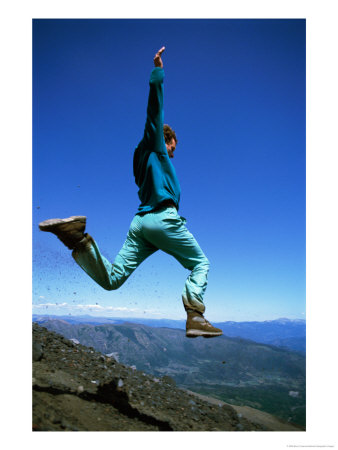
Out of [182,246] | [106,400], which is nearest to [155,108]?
[182,246]

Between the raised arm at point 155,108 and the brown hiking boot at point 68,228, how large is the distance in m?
0.99

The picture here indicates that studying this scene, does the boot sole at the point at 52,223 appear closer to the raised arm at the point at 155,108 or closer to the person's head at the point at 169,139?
the raised arm at the point at 155,108

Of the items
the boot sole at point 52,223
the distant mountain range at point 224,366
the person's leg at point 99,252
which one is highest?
the boot sole at point 52,223

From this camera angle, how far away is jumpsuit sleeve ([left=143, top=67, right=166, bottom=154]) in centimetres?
261

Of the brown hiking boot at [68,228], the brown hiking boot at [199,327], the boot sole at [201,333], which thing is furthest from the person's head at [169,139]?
the boot sole at [201,333]

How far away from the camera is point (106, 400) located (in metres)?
2.99

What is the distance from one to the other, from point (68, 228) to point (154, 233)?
753 millimetres

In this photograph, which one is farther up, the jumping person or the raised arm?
the raised arm

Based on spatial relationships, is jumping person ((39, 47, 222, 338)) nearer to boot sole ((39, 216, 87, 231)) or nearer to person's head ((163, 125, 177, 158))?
boot sole ((39, 216, 87, 231))

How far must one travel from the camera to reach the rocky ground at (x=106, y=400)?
2576 mm

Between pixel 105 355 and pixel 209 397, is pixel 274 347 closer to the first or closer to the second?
pixel 209 397

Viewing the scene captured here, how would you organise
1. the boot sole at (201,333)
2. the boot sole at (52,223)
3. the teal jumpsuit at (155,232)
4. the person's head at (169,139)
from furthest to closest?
the person's head at (169,139) < the teal jumpsuit at (155,232) < the boot sole at (201,333) < the boot sole at (52,223)

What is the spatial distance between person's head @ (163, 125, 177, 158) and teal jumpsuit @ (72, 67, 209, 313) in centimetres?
33

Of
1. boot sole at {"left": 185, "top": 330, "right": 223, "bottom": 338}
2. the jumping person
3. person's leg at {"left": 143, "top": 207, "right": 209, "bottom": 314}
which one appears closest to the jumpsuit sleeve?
the jumping person
